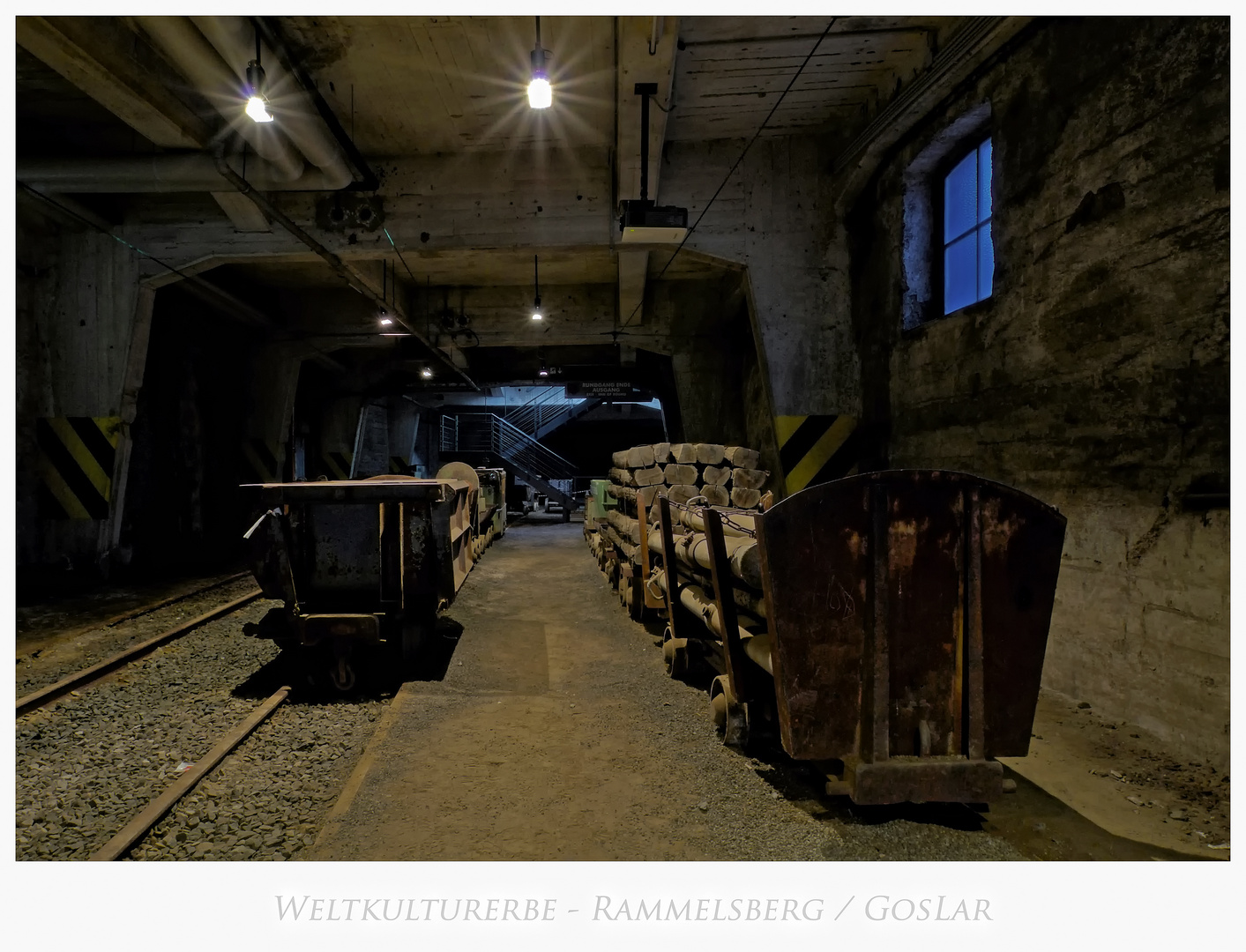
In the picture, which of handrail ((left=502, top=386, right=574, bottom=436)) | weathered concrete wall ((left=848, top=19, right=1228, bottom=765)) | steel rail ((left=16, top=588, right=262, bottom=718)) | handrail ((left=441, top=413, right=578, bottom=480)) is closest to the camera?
weathered concrete wall ((left=848, top=19, right=1228, bottom=765))

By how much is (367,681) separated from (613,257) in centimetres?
753

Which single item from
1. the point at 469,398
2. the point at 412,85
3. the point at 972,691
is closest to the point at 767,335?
the point at 412,85

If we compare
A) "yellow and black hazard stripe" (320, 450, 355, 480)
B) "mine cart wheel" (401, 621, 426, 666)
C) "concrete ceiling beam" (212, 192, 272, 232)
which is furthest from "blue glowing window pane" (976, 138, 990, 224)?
"yellow and black hazard stripe" (320, 450, 355, 480)

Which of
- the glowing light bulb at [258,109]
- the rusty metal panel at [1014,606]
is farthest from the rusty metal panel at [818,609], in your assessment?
the glowing light bulb at [258,109]

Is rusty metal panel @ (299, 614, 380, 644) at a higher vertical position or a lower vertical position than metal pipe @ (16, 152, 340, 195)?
lower

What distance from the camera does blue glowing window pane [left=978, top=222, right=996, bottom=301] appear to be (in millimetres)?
4973

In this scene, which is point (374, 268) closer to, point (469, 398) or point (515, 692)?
point (515, 692)

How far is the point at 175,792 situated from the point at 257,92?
16.3ft

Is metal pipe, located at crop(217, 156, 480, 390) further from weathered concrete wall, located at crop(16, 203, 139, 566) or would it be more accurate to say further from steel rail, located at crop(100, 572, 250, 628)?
steel rail, located at crop(100, 572, 250, 628)

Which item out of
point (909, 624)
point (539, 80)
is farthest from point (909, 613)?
point (539, 80)

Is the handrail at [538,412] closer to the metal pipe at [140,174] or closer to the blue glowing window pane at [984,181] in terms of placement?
the metal pipe at [140,174]

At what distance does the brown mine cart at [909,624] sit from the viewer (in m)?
2.36

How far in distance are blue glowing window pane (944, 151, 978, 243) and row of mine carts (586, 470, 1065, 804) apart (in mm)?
4158

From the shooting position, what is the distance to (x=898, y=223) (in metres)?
5.92
